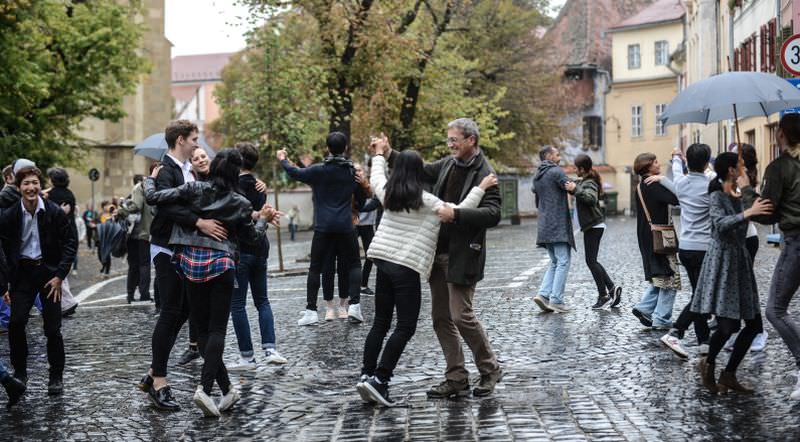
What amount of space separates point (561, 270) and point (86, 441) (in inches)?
285

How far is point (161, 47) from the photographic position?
5562 centimetres

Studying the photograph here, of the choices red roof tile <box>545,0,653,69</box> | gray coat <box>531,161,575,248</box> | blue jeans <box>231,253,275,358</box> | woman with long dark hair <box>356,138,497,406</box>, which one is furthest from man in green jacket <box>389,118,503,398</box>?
red roof tile <box>545,0,653,69</box>

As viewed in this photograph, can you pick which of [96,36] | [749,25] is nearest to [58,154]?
[96,36]

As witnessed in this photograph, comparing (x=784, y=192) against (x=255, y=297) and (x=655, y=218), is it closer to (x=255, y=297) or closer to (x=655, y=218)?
(x=655, y=218)

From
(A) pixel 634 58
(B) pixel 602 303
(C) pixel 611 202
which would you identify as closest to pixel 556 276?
(B) pixel 602 303

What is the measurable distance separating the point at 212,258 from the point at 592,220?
703 centimetres

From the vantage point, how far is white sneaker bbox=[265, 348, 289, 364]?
9664 millimetres

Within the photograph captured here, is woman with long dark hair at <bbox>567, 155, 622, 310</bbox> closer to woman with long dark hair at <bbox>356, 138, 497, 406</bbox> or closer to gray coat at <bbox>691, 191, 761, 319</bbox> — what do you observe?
gray coat at <bbox>691, 191, 761, 319</bbox>

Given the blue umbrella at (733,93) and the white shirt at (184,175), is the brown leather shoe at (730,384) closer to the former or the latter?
the blue umbrella at (733,93)

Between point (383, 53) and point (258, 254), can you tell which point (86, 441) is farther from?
point (383, 53)

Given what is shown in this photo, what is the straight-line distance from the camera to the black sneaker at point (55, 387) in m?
8.55

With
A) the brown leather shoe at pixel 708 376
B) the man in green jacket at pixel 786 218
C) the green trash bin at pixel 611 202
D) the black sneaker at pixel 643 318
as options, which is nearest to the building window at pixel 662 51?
the green trash bin at pixel 611 202

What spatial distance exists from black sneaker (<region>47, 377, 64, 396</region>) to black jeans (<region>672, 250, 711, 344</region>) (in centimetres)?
474

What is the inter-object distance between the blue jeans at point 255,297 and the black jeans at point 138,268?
586 cm
